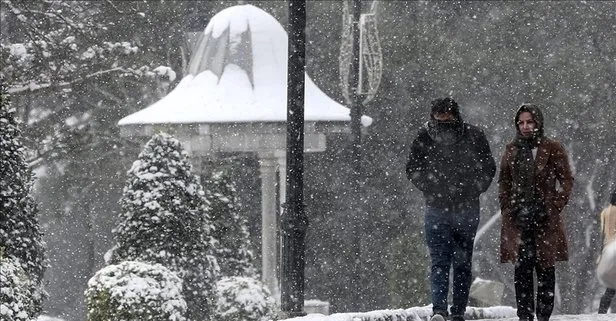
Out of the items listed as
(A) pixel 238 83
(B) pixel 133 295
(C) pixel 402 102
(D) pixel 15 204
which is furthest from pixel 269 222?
(C) pixel 402 102

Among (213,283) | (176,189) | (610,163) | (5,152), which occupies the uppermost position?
(5,152)

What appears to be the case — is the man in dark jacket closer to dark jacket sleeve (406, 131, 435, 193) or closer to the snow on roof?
dark jacket sleeve (406, 131, 435, 193)

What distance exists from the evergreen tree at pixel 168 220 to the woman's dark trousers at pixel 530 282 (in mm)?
4733

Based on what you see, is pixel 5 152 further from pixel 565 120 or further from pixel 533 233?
pixel 565 120

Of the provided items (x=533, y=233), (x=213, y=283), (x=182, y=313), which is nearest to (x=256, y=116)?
(x=213, y=283)

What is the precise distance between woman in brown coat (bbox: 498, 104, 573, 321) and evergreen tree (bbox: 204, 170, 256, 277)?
7743 millimetres

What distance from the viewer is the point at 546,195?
356 inches

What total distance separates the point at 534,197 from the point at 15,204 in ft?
14.9

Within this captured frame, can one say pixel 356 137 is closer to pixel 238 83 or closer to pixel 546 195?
pixel 238 83

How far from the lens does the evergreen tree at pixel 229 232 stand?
1662 cm

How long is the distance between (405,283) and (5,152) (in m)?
11.2

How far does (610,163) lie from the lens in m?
30.8

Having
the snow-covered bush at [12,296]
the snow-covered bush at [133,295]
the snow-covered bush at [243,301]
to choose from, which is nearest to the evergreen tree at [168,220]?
the snow-covered bush at [133,295]

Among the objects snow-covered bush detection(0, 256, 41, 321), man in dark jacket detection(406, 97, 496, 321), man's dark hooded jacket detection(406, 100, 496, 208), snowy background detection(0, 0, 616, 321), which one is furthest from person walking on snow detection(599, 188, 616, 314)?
snowy background detection(0, 0, 616, 321)
